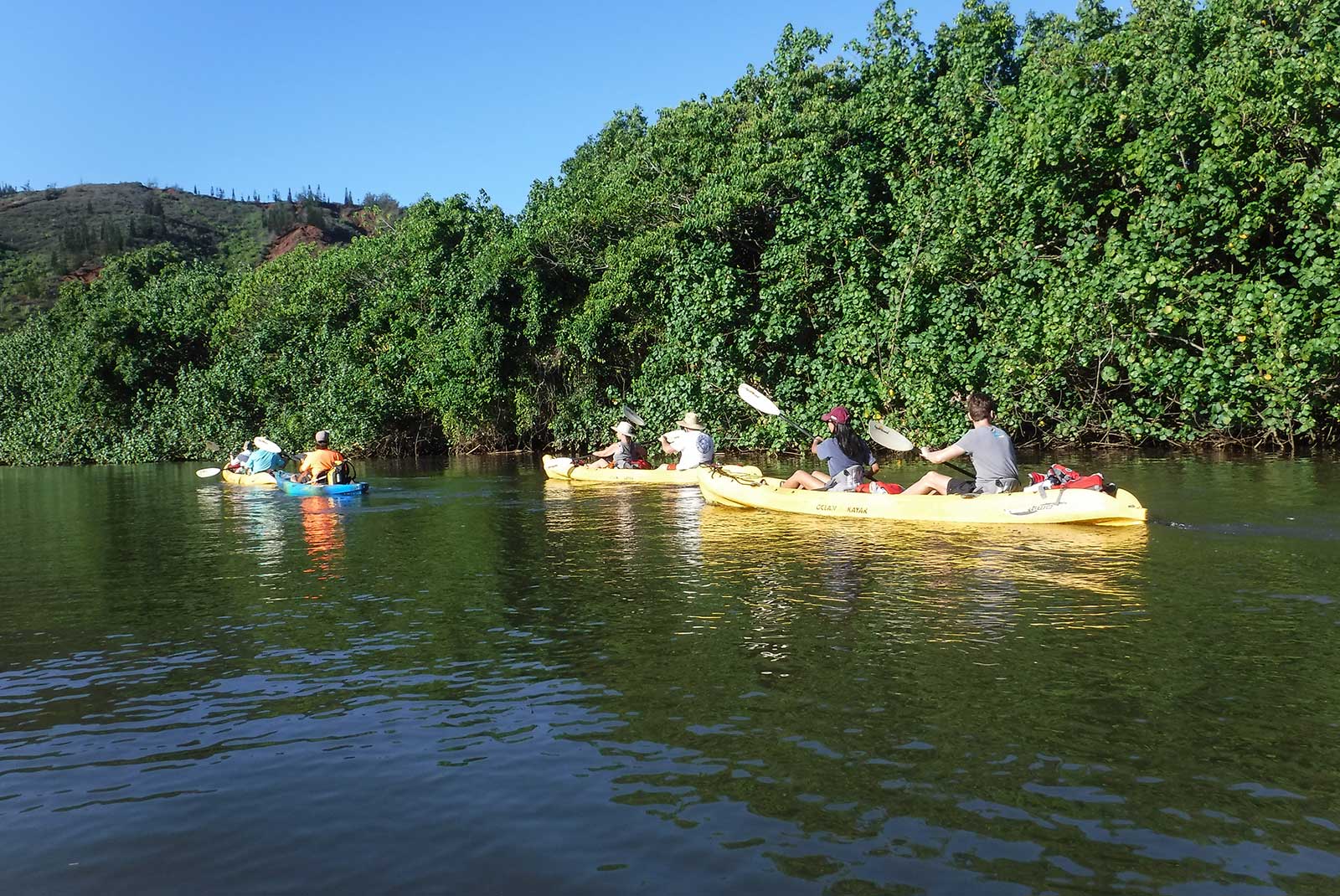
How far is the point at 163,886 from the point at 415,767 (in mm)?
1278

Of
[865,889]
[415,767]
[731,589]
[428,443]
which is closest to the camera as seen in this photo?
[865,889]

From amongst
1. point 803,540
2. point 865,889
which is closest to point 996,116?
point 803,540

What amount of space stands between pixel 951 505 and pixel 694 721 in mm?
7736

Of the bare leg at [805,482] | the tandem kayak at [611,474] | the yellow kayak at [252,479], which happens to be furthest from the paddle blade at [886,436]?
the yellow kayak at [252,479]

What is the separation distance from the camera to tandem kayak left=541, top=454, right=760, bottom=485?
19891mm

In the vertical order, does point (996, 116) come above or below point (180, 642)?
above

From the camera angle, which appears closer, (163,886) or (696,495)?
(163,886)

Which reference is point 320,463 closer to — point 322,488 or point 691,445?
point 322,488

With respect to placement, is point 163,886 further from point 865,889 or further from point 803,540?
point 803,540

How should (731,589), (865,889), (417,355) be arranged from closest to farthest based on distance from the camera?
(865,889)
(731,589)
(417,355)

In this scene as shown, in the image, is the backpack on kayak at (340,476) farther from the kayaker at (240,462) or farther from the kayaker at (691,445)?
the kayaker at (240,462)

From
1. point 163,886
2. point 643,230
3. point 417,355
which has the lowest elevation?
point 163,886

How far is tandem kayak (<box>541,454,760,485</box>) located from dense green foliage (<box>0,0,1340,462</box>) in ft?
18.1

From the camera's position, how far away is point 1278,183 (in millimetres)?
18984
